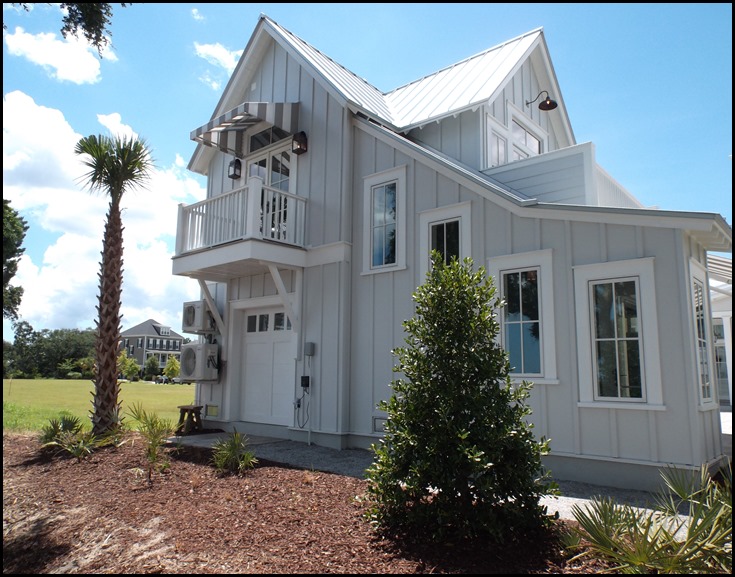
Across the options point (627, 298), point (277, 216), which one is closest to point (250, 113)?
point (277, 216)

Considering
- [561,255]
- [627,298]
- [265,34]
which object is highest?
[265,34]

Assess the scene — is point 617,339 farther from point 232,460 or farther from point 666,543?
point 232,460

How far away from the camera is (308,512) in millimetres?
5441

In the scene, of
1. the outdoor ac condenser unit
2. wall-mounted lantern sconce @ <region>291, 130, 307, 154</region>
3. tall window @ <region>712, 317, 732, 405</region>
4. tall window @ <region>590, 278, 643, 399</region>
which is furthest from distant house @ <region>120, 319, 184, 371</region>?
tall window @ <region>590, 278, 643, 399</region>

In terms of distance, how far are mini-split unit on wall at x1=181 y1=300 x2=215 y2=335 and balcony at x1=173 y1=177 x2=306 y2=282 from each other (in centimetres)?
76

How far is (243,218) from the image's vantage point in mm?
10250

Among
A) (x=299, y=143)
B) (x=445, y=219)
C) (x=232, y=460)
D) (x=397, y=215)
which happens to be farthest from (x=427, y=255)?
(x=232, y=460)

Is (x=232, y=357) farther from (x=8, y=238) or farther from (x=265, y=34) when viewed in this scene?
(x=8, y=238)

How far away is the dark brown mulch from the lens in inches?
167

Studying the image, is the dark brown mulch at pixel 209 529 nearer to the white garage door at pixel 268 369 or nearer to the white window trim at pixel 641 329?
the white window trim at pixel 641 329

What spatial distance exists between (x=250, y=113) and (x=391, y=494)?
8380mm

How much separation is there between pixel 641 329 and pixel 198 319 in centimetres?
909

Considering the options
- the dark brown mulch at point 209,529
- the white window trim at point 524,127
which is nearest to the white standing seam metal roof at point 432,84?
the white window trim at point 524,127

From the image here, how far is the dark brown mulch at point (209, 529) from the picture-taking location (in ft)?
13.9
